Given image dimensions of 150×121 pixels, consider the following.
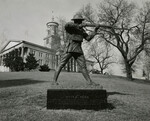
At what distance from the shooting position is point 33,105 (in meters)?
6.73

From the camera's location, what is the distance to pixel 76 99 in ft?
20.6

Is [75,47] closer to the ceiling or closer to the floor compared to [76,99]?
closer to the ceiling

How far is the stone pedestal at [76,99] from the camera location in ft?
20.2

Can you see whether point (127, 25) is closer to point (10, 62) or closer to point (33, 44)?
point (10, 62)

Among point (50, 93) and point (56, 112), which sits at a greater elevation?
point (50, 93)

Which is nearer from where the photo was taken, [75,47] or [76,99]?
[76,99]

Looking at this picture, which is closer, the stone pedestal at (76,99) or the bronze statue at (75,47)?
the stone pedestal at (76,99)

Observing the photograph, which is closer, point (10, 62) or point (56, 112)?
point (56, 112)

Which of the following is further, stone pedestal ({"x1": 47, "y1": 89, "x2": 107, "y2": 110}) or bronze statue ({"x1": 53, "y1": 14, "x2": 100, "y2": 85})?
bronze statue ({"x1": 53, "y1": 14, "x2": 100, "y2": 85})

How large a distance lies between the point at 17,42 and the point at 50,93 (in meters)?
68.5

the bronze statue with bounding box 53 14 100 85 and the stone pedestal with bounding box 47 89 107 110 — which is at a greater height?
the bronze statue with bounding box 53 14 100 85

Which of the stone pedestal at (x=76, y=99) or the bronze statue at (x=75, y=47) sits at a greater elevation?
the bronze statue at (x=75, y=47)

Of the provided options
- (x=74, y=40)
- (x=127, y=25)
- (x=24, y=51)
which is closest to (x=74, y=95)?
(x=74, y=40)

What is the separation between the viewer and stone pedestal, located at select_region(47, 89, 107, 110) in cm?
617
